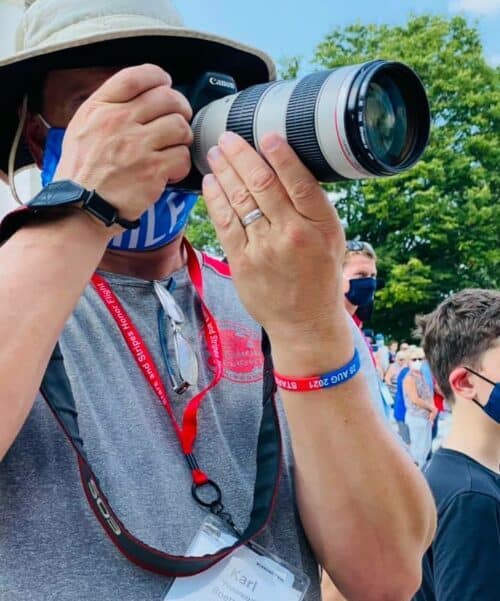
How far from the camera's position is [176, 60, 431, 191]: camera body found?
3.03 feet

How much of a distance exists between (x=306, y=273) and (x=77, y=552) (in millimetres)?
481

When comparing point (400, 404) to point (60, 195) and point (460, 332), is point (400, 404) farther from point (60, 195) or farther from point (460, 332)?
point (60, 195)

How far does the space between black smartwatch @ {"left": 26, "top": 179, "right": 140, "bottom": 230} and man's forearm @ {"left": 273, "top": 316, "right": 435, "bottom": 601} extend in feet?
1.00

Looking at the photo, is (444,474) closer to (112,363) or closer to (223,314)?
(223,314)

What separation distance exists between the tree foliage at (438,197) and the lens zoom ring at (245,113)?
21351 millimetres

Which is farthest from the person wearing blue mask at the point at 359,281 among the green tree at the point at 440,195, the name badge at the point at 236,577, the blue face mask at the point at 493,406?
the green tree at the point at 440,195

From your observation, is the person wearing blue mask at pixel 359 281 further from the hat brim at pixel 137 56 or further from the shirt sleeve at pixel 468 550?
the hat brim at pixel 137 56

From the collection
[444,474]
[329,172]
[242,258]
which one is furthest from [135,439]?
[444,474]

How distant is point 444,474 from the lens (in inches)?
86.5

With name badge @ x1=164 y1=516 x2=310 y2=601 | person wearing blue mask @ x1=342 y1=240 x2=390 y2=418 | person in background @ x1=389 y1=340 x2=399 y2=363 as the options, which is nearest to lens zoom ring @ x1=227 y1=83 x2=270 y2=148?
name badge @ x1=164 y1=516 x2=310 y2=601

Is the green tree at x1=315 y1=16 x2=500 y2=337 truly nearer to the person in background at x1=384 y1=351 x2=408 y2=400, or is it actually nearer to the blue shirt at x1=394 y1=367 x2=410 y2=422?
the person in background at x1=384 y1=351 x2=408 y2=400

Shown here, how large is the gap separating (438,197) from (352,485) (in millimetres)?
22210

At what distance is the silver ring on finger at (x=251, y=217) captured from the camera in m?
0.98

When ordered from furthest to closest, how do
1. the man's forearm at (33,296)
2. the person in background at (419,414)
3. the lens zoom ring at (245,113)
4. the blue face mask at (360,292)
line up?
the person in background at (419,414), the blue face mask at (360,292), the lens zoom ring at (245,113), the man's forearm at (33,296)
